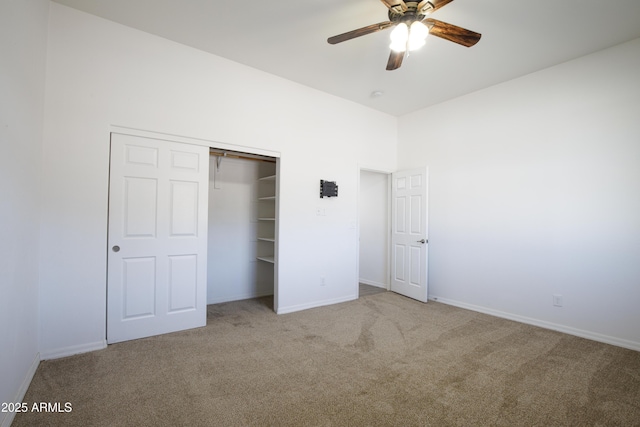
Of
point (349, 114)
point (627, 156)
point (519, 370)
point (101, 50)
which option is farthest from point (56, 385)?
point (627, 156)

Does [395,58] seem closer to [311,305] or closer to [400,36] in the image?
[400,36]

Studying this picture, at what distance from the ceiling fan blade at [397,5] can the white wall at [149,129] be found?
1914mm

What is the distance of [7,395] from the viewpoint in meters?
1.67

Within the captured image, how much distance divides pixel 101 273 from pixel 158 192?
900mm

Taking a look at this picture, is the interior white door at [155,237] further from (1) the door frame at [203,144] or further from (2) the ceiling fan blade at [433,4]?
(2) the ceiling fan blade at [433,4]

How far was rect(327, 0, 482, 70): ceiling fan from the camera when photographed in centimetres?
216

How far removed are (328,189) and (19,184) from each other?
3.07 meters

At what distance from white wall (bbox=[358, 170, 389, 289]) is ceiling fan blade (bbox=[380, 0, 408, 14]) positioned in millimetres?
3211

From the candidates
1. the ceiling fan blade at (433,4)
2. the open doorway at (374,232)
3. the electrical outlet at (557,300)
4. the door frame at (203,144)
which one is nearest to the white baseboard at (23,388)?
the door frame at (203,144)

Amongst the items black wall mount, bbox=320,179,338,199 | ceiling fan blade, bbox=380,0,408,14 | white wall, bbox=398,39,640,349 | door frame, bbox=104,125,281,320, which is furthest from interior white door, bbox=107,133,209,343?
white wall, bbox=398,39,640,349

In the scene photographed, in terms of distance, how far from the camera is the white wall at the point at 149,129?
8.19 feet

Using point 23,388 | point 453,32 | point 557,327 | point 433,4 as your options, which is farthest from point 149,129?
point 557,327

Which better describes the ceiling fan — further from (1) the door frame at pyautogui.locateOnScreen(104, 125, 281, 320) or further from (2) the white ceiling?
(1) the door frame at pyautogui.locateOnScreen(104, 125, 281, 320)

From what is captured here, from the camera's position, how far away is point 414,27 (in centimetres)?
218
